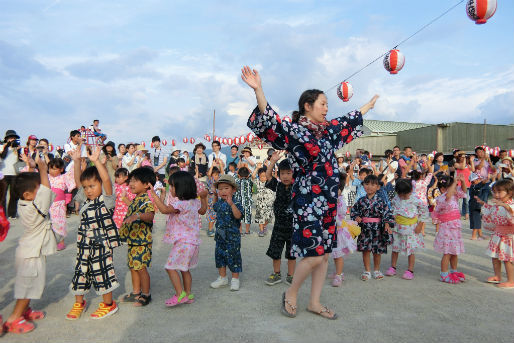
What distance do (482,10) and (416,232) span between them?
443cm

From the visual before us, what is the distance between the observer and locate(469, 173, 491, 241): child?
7.51 m

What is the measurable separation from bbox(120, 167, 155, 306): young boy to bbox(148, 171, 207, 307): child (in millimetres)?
216

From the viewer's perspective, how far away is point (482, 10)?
622 centimetres

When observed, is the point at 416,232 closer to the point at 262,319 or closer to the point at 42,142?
the point at 262,319

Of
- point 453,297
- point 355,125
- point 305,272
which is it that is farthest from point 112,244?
point 453,297

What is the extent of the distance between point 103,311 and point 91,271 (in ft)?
1.32

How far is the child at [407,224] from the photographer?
15.6ft

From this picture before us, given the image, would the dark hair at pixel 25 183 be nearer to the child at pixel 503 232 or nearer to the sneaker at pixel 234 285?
the sneaker at pixel 234 285

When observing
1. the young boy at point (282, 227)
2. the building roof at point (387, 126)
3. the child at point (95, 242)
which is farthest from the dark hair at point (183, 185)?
the building roof at point (387, 126)

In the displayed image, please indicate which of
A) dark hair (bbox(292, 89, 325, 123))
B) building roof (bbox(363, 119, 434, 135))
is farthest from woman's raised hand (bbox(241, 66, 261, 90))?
building roof (bbox(363, 119, 434, 135))

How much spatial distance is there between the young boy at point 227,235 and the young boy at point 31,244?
5.92ft

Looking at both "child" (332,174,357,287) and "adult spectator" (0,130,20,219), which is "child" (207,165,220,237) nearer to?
"child" (332,174,357,287)

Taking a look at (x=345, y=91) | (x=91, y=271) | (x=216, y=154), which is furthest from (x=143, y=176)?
(x=345, y=91)

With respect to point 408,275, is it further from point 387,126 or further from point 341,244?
point 387,126
